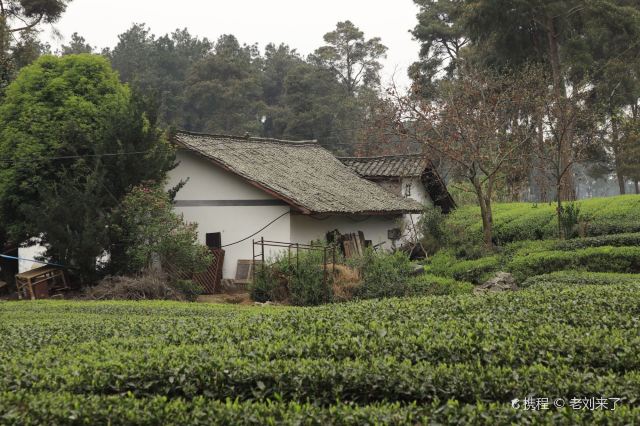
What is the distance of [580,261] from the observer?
60.2 feet

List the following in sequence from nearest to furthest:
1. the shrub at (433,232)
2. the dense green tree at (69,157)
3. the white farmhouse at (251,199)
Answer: the dense green tree at (69,157) < the white farmhouse at (251,199) < the shrub at (433,232)

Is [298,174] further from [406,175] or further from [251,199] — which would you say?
[406,175]

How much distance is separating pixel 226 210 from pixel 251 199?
1.06 m

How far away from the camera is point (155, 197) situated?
19219mm

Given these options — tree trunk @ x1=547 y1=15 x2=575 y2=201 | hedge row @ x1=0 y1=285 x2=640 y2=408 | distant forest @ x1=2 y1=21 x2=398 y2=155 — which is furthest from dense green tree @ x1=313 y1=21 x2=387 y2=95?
hedge row @ x1=0 y1=285 x2=640 y2=408

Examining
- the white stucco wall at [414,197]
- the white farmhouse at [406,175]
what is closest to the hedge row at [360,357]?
the white stucco wall at [414,197]

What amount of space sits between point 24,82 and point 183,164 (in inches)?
225

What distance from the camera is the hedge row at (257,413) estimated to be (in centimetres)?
526

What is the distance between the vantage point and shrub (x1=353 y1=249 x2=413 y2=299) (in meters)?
17.1

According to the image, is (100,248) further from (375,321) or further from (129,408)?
(129,408)

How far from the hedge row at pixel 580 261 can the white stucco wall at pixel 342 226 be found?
20.9ft

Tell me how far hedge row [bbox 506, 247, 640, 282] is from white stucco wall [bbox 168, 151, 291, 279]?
728 cm

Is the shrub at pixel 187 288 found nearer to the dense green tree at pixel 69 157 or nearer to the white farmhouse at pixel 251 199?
the dense green tree at pixel 69 157

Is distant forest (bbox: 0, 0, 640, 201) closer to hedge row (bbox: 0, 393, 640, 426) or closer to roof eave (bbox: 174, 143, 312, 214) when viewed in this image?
roof eave (bbox: 174, 143, 312, 214)
